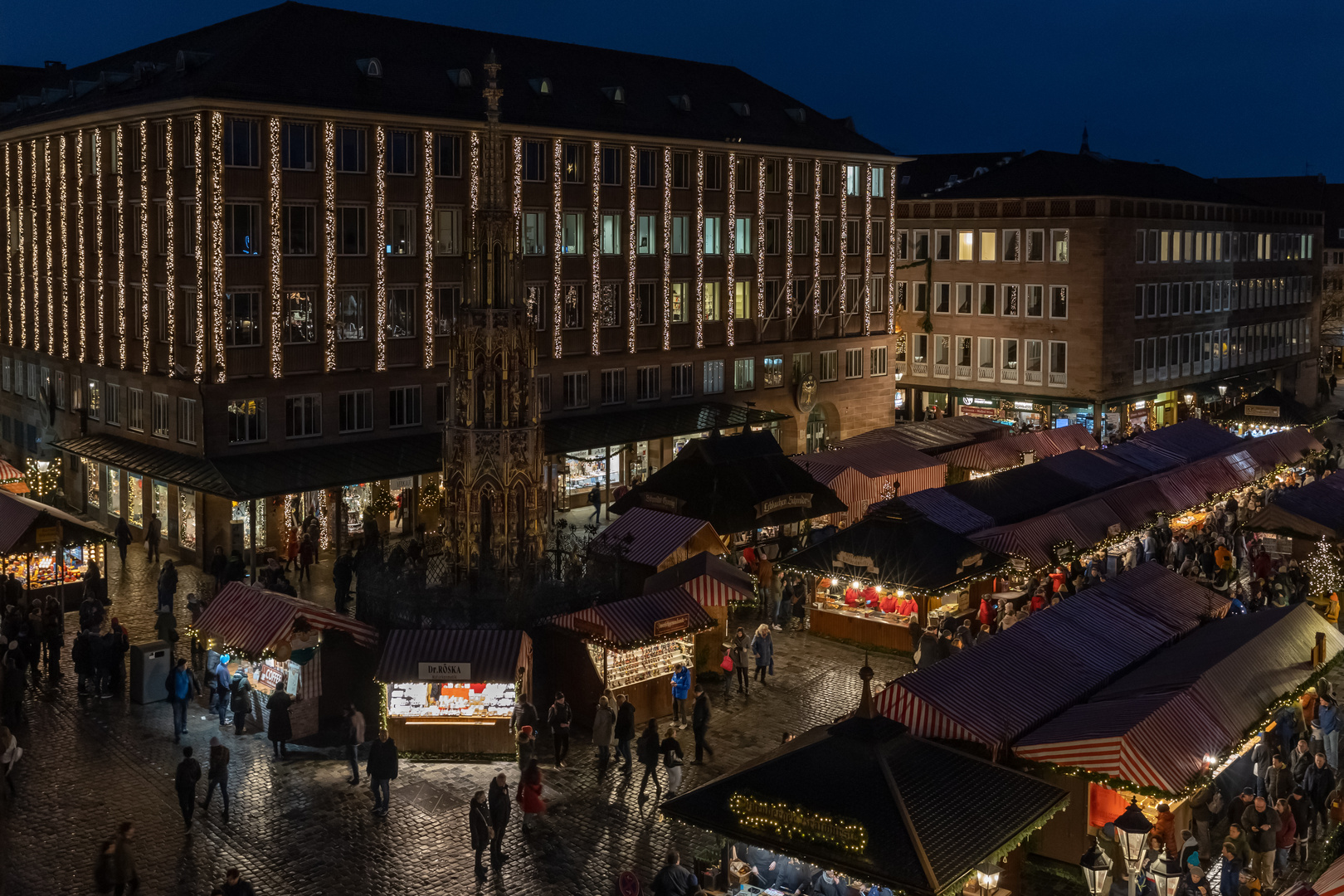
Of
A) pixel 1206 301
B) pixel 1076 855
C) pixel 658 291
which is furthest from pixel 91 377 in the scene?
pixel 1206 301

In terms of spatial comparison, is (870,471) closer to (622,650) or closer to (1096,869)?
(622,650)

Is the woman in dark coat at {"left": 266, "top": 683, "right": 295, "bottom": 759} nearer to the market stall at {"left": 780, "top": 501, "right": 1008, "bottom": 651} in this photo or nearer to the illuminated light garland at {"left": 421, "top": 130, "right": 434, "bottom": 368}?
the market stall at {"left": 780, "top": 501, "right": 1008, "bottom": 651}

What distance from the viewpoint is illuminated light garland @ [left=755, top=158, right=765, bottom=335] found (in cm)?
5597

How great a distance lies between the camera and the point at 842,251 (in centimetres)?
6038

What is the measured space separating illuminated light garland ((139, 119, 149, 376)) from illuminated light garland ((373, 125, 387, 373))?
20.0 ft

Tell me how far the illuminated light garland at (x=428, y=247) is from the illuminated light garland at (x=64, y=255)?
13521 millimetres

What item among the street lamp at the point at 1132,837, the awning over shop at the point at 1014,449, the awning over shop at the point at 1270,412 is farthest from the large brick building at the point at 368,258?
the awning over shop at the point at 1270,412

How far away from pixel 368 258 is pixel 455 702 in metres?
22.4

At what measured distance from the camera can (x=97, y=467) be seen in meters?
45.7

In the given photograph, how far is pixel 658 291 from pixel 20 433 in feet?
85.1

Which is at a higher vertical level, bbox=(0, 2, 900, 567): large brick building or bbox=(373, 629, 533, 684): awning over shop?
bbox=(0, 2, 900, 567): large brick building

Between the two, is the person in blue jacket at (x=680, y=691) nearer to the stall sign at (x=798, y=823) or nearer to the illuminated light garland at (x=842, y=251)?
the stall sign at (x=798, y=823)

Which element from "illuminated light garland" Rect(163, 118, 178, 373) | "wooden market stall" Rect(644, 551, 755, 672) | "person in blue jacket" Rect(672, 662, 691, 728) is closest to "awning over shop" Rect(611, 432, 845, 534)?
"wooden market stall" Rect(644, 551, 755, 672)

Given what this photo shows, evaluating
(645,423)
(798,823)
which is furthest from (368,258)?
(798,823)
